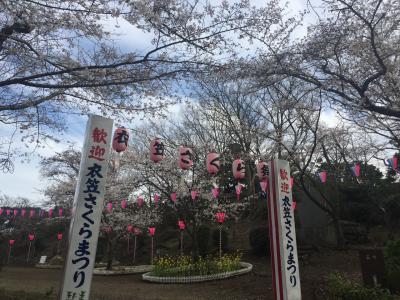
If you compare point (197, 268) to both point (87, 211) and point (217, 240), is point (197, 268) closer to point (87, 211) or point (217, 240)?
point (217, 240)

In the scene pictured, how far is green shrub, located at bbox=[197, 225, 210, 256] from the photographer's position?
1908cm

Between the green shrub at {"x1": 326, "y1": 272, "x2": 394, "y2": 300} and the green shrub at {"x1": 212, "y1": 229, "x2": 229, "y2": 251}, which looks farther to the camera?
the green shrub at {"x1": 212, "y1": 229, "x2": 229, "y2": 251}

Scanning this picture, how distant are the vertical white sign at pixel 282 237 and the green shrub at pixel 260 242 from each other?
11775mm

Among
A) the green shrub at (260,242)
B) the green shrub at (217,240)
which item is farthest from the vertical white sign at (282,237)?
the green shrub at (217,240)

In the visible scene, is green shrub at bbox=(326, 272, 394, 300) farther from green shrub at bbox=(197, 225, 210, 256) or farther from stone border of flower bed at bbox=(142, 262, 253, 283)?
green shrub at bbox=(197, 225, 210, 256)

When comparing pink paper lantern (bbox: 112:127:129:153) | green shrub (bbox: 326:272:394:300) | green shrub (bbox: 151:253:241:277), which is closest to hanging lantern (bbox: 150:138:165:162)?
pink paper lantern (bbox: 112:127:129:153)

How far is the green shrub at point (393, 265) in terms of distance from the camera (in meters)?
7.16

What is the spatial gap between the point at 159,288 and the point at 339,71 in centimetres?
905

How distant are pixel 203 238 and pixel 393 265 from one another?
12714mm

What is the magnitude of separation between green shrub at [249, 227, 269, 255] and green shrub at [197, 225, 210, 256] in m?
2.89

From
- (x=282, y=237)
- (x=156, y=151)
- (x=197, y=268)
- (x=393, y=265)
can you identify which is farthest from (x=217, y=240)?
(x=282, y=237)

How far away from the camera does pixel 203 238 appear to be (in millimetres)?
19219

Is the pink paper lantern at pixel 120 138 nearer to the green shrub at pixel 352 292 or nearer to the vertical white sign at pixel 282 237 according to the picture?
the vertical white sign at pixel 282 237

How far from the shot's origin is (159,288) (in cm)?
1217
